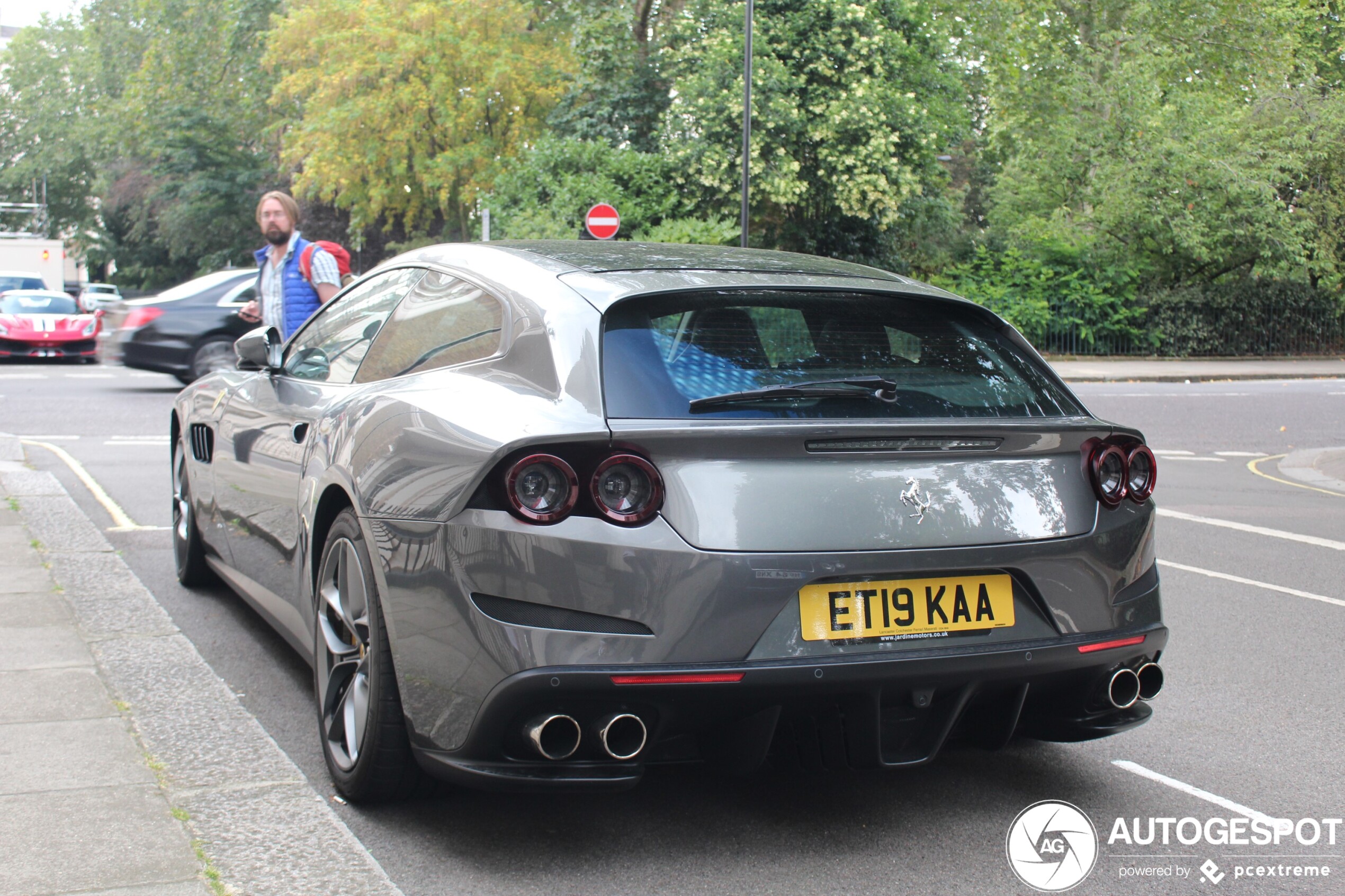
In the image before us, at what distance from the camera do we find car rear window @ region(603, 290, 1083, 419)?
3119mm

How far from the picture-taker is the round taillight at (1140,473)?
3.45m

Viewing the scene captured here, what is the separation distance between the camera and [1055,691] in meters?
3.37

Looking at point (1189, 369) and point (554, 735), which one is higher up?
point (554, 735)

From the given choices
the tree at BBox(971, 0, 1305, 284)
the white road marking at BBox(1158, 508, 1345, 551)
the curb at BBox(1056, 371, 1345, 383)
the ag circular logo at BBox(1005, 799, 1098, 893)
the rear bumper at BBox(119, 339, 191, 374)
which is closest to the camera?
the ag circular logo at BBox(1005, 799, 1098, 893)

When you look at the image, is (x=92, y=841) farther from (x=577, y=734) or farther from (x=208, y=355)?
(x=208, y=355)

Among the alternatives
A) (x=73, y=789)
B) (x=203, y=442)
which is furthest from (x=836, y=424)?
(x=203, y=442)

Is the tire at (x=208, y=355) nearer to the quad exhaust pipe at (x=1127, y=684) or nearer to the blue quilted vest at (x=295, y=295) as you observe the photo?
the blue quilted vest at (x=295, y=295)

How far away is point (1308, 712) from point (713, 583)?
Result: 273 centimetres

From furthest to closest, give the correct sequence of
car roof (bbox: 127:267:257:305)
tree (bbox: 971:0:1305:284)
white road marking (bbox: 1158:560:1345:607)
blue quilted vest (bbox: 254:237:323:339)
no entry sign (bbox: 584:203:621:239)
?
tree (bbox: 971:0:1305:284) < no entry sign (bbox: 584:203:621:239) < car roof (bbox: 127:267:257:305) < blue quilted vest (bbox: 254:237:323:339) < white road marking (bbox: 1158:560:1345:607)

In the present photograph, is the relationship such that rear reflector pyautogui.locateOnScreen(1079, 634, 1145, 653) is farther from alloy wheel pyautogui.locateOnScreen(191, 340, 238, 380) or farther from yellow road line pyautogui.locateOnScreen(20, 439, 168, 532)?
alloy wheel pyautogui.locateOnScreen(191, 340, 238, 380)

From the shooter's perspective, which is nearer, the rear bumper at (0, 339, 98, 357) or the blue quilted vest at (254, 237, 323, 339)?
the blue quilted vest at (254, 237, 323, 339)

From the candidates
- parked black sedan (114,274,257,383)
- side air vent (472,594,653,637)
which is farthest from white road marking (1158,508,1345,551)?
parked black sedan (114,274,257,383)

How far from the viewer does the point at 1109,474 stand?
3.44 metres

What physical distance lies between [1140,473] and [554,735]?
1651 mm
